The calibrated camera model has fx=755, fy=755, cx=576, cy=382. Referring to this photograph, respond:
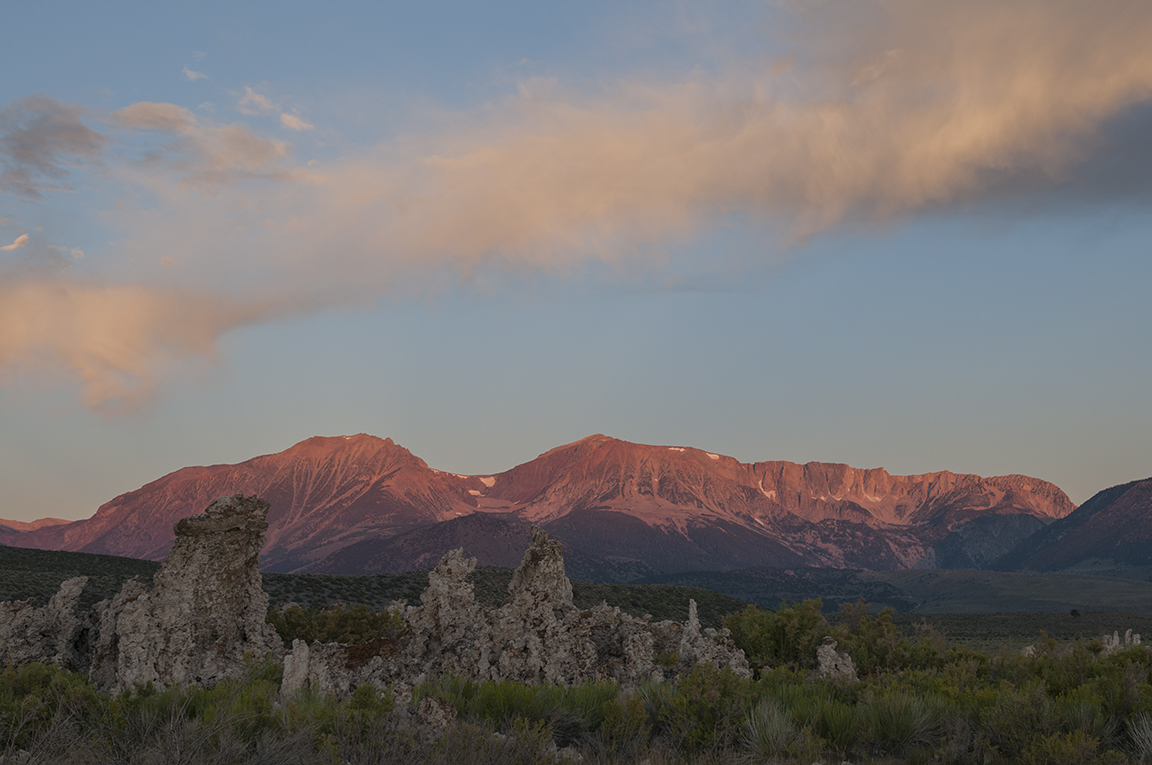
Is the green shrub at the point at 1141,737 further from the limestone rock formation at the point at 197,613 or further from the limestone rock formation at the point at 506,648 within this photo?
the limestone rock formation at the point at 197,613

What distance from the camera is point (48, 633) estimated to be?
55.4ft

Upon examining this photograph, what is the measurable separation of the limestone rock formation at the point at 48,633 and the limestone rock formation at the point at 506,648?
6403mm

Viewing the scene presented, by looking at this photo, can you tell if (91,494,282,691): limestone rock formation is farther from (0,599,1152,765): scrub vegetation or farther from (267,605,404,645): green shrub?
(267,605,404,645): green shrub

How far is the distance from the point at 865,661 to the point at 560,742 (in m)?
13.0

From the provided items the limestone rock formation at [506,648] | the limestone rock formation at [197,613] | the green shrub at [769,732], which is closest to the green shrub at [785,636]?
the limestone rock formation at [506,648]

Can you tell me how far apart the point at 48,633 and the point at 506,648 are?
34.2 ft

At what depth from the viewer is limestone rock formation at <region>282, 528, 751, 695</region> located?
14.8m

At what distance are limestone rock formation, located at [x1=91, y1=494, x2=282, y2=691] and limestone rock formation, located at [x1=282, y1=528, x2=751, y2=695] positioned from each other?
107 inches

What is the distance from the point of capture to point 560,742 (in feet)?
34.6

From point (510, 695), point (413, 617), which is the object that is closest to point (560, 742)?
point (510, 695)

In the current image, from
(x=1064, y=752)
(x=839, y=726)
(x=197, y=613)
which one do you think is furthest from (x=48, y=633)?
(x=1064, y=752)

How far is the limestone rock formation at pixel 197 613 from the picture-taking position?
14.6 m

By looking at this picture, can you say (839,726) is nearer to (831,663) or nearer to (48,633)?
(831,663)

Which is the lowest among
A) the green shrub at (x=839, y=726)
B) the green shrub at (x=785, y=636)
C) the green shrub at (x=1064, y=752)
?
the green shrub at (x=785, y=636)
